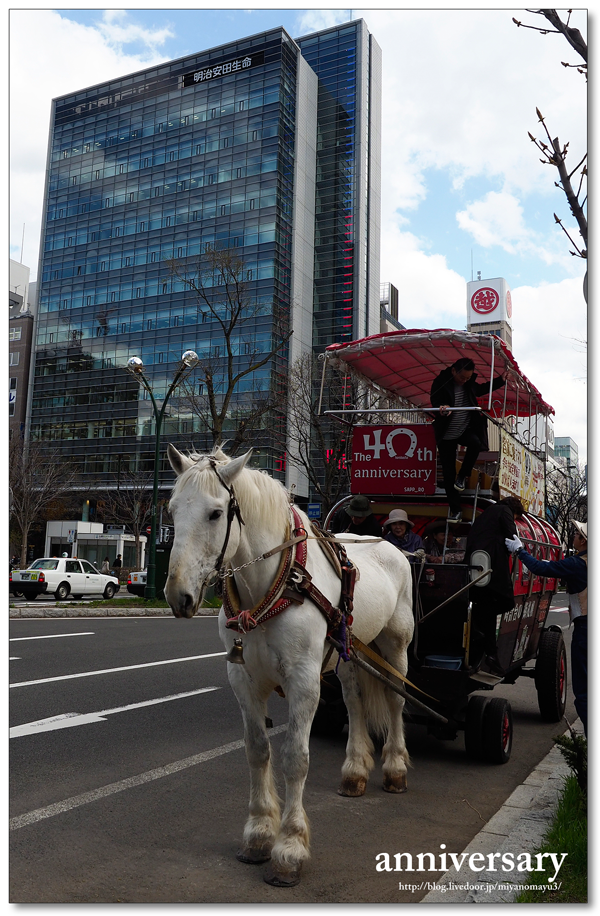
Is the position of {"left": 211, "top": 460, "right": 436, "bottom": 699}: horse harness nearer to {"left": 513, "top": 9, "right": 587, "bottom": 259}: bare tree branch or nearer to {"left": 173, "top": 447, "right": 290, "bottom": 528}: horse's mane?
{"left": 173, "top": 447, "right": 290, "bottom": 528}: horse's mane

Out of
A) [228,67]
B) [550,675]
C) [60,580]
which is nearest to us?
[550,675]

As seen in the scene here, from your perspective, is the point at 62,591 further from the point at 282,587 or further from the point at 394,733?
the point at 282,587

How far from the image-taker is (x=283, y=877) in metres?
3.34

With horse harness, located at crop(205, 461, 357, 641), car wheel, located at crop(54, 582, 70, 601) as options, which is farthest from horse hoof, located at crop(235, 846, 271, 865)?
car wheel, located at crop(54, 582, 70, 601)

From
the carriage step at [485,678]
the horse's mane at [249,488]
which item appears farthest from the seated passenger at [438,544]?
the horse's mane at [249,488]

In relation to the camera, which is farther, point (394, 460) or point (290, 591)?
point (394, 460)

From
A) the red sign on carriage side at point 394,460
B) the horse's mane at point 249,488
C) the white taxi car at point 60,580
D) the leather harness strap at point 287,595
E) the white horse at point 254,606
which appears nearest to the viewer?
the white horse at point 254,606

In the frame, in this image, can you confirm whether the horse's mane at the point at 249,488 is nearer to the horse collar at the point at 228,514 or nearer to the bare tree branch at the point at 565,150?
the horse collar at the point at 228,514

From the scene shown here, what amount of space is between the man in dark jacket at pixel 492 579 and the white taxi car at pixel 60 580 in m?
23.5

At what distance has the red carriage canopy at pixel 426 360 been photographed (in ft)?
22.8

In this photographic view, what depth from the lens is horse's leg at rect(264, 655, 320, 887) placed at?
11.0 feet

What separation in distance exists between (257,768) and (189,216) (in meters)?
70.7

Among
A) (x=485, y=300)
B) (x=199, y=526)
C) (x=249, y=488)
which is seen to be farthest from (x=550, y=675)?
(x=485, y=300)

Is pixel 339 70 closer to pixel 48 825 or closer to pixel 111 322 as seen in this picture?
pixel 111 322
